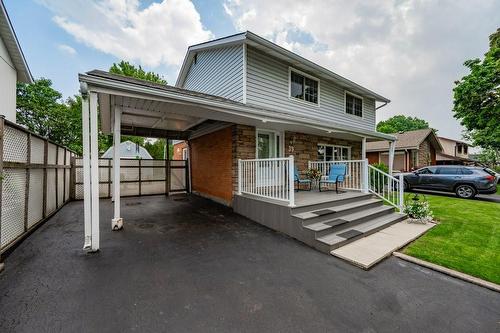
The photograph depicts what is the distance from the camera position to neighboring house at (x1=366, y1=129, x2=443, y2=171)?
18.2 meters

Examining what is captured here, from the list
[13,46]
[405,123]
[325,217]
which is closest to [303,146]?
[325,217]

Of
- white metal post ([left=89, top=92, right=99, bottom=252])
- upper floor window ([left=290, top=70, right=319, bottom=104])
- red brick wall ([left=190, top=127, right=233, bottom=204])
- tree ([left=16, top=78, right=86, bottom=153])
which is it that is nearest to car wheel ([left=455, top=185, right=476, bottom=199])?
upper floor window ([left=290, top=70, right=319, bottom=104])

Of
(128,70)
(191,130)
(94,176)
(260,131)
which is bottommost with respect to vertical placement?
(94,176)

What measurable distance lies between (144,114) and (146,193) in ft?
18.5

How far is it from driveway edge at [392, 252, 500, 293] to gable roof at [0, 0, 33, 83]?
14250 millimetres

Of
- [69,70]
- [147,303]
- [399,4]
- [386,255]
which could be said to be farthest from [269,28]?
[69,70]

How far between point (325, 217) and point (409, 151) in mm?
18425

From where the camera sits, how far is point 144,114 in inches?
248

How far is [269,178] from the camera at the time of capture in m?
5.57

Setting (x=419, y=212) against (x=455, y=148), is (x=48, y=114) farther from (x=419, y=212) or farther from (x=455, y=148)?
(x=455, y=148)

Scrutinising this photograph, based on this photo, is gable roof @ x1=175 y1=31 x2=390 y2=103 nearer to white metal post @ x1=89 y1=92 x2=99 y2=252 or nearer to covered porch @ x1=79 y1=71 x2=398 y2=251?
covered porch @ x1=79 y1=71 x2=398 y2=251

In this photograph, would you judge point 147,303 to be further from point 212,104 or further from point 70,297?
point 212,104

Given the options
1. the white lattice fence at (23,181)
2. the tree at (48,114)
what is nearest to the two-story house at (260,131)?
the white lattice fence at (23,181)

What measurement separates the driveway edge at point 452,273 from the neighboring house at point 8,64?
1379cm
